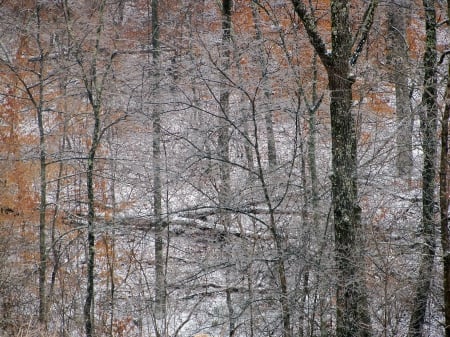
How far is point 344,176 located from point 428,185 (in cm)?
159

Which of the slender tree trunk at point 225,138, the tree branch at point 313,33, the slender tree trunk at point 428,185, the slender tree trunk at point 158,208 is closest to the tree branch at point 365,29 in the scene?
the tree branch at point 313,33

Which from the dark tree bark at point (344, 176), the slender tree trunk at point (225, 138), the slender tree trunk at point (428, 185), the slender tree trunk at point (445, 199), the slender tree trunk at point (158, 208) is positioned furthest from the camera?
the slender tree trunk at point (158, 208)

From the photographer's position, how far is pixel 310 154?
320 inches

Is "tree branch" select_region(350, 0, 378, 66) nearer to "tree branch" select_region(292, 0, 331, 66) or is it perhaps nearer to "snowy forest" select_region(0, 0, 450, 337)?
"snowy forest" select_region(0, 0, 450, 337)

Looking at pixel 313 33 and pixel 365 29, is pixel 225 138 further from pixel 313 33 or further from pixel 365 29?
pixel 365 29

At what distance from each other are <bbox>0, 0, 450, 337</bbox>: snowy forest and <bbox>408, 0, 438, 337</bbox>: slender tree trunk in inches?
1.4

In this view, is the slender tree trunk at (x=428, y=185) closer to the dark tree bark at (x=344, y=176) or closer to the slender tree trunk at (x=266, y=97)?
the dark tree bark at (x=344, y=176)

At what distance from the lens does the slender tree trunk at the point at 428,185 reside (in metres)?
6.51

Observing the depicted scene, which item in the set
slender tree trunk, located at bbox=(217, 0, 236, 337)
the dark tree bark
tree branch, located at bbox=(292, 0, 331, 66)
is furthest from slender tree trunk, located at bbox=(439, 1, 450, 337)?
slender tree trunk, located at bbox=(217, 0, 236, 337)

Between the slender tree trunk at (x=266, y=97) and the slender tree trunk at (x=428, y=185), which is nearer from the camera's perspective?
the slender tree trunk at (x=428, y=185)

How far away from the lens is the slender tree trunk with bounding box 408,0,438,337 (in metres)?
6.51

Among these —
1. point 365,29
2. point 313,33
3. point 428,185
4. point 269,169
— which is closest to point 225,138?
point 269,169

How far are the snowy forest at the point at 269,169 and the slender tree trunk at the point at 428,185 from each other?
0.04 m

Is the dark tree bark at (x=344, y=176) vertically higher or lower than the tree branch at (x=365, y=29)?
lower
